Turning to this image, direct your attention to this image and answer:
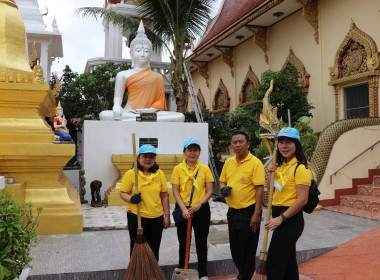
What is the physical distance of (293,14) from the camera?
39.9 ft

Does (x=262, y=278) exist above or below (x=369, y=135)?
below

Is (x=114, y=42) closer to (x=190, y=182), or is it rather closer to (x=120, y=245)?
(x=120, y=245)

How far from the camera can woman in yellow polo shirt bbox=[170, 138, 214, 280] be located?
3346mm

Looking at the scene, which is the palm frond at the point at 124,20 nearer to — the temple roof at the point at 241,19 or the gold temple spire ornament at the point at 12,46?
the temple roof at the point at 241,19

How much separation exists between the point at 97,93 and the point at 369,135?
838cm

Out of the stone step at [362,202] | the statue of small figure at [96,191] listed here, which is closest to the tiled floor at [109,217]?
the statue of small figure at [96,191]

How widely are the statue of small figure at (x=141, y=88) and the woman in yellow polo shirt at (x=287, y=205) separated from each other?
5.25 metres

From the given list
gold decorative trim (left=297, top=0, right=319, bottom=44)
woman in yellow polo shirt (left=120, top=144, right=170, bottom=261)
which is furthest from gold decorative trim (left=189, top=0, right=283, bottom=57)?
woman in yellow polo shirt (left=120, top=144, right=170, bottom=261)

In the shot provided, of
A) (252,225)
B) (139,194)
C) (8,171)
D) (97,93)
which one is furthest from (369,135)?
(97,93)

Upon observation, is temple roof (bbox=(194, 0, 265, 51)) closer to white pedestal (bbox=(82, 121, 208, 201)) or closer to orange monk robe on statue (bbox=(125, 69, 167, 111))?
orange monk robe on statue (bbox=(125, 69, 167, 111))

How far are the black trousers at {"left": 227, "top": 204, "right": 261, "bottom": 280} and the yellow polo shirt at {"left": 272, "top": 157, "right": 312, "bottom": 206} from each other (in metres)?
0.37

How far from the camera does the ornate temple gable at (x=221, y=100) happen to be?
1678 centimetres

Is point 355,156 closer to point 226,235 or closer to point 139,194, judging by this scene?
point 226,235

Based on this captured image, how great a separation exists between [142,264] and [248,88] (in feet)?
41.4
